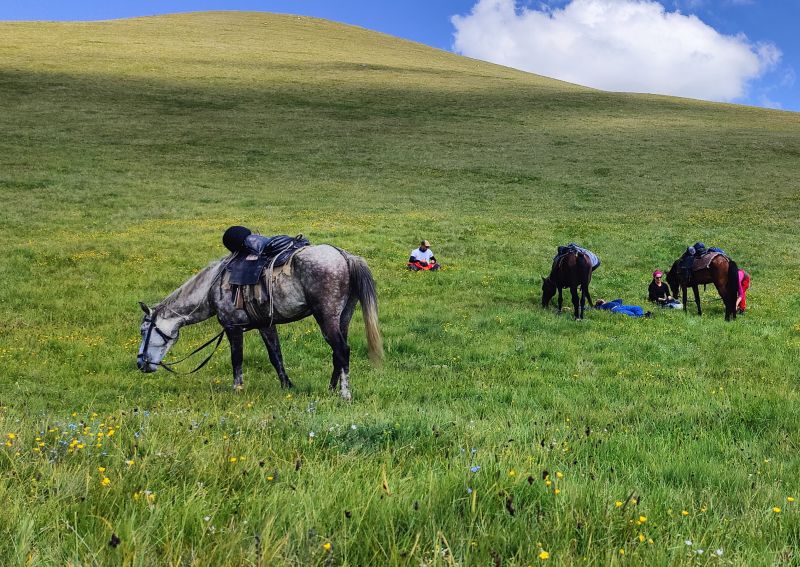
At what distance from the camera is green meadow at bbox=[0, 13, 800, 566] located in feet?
8.18

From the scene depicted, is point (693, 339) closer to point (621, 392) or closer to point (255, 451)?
point (621, 392)

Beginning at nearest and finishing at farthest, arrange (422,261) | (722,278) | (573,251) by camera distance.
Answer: (722,278)
(573,251)
(422,261)

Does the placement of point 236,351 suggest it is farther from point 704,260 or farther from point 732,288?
point 704,260

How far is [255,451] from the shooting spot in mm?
3578

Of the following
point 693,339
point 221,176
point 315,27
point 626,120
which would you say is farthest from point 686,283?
point 315,27

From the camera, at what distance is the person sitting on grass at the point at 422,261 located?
64.9ft

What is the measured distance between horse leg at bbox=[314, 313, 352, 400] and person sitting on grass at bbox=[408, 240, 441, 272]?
1110 centimetres

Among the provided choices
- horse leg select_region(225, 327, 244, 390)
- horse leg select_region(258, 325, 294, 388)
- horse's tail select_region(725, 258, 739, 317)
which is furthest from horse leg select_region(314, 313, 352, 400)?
horse's tail select_region(725, 258, 739, 317)

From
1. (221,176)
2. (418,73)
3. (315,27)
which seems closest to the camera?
(221,176)

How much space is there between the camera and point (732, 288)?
15.0 meters

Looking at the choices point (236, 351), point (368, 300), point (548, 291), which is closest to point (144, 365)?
point (236, 351)

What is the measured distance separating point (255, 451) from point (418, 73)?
280 feet

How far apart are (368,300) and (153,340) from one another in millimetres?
3778

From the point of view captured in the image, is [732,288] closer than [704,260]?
Yes
